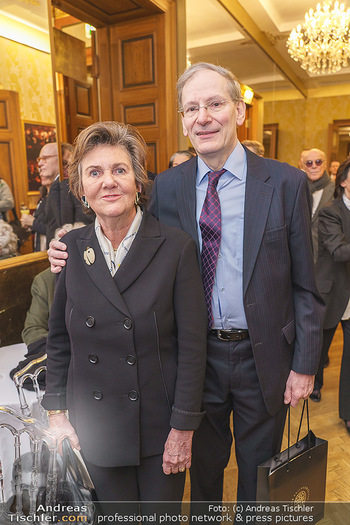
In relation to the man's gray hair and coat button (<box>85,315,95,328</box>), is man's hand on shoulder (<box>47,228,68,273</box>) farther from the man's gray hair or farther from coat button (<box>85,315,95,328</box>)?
the man's gray hair

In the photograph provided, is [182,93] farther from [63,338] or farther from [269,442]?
[269,442]

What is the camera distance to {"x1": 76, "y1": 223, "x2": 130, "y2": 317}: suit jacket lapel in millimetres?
1130

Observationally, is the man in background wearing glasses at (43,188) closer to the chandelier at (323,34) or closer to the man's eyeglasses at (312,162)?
the man's eyeglasses at (312,162)

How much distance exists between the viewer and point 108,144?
46.2 inches

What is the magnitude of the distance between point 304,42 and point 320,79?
2789 mm

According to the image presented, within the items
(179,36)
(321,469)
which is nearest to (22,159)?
(321,469)

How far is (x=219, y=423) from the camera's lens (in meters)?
1.48

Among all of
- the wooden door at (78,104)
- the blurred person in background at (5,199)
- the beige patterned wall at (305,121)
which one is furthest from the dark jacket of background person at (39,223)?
the beige patterned wall at (305,121)

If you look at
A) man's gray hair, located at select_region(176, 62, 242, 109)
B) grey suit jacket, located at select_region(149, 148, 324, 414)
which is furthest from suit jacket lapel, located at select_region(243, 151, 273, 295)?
man's gray hair, located at select_region(176, 62, 242, 109)

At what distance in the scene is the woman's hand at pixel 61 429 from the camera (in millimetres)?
1289

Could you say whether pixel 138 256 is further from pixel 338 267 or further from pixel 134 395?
pixel 338 267

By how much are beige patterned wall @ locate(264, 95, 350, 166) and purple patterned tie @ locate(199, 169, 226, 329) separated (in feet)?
24.7

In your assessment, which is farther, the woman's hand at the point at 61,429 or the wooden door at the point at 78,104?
the wooden door at the point at 78,104

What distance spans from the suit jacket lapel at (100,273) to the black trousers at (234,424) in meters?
0.41
